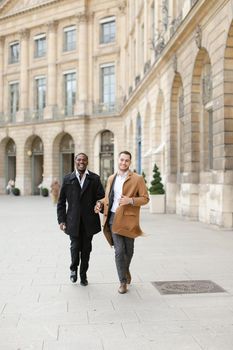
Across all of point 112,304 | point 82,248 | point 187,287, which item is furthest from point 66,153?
point 112,304

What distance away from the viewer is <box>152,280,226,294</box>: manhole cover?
6.38 meters

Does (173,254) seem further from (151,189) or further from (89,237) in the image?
(151,189)

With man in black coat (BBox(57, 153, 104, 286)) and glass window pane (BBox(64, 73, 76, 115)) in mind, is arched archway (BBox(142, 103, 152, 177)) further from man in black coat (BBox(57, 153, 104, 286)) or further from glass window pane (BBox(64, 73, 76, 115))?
man in black coat (BBox(57, 153, 104, 286))

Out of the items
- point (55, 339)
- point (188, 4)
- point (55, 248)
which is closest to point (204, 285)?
point (55, 339)

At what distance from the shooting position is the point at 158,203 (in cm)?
2073

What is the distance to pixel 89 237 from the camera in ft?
22.3

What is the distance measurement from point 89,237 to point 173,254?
3.21m

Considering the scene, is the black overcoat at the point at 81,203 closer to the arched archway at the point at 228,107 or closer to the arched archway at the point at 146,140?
the arched archway at the point at 228,107

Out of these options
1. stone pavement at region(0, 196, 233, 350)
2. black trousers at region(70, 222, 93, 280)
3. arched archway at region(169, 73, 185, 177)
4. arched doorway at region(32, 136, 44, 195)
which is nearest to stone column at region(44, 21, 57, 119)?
arched doorway at region(32, 136, 44, 195)

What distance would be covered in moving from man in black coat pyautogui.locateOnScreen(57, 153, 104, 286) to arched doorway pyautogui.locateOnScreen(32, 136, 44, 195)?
127 feet

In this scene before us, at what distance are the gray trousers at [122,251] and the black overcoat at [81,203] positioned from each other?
440 millimetres

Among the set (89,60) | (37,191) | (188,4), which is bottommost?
(37,191)

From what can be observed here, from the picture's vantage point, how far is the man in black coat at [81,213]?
6.80 m

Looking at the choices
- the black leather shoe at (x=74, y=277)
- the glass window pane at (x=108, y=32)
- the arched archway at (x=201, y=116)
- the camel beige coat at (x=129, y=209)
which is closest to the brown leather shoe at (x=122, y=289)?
the camel beige coat at (x=129, y=209)
